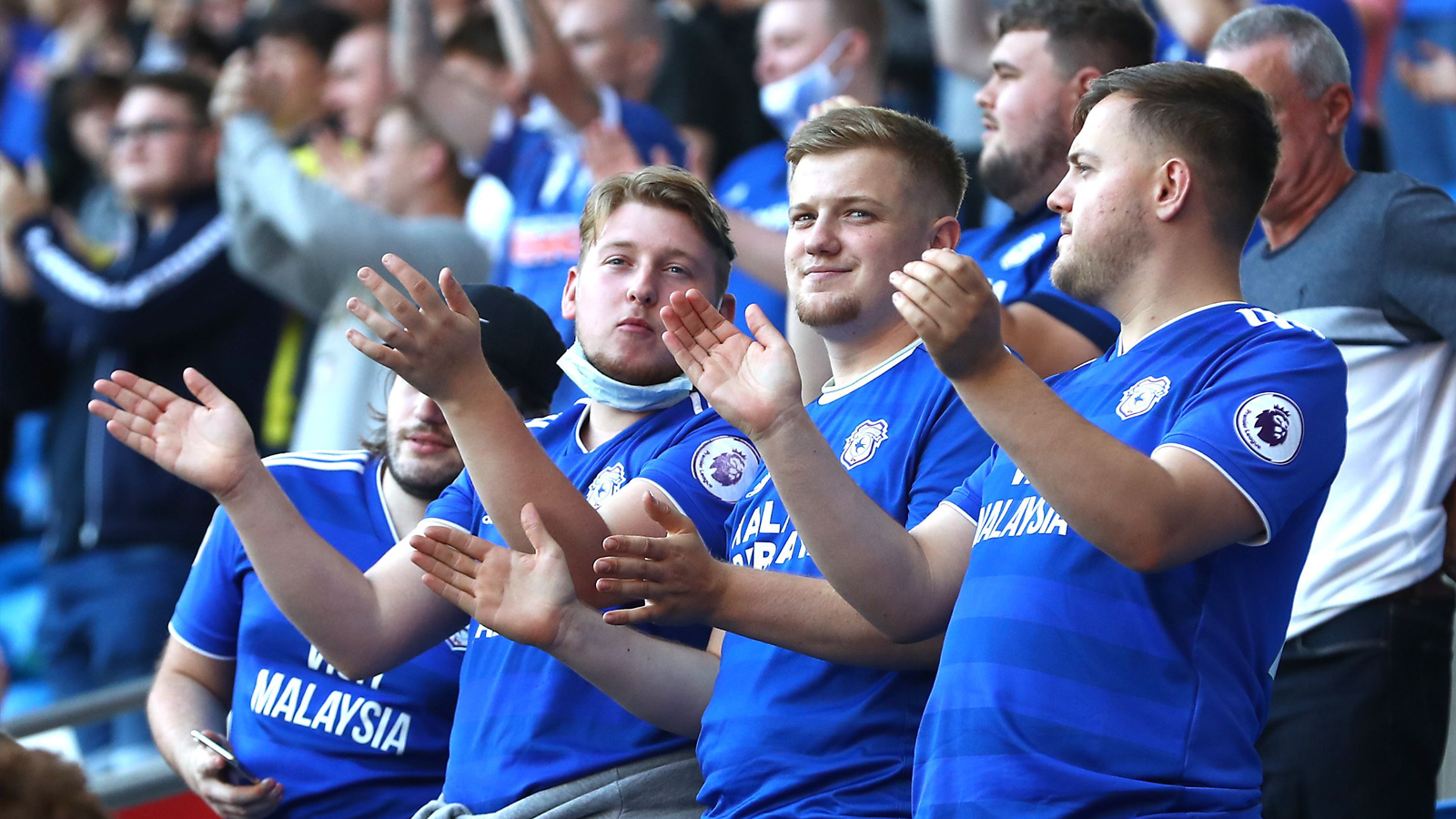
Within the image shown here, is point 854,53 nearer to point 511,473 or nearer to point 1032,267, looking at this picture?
point 1032,267

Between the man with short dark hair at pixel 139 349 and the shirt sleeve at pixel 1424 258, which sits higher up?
the shirt sleeve at pixel 1424 258

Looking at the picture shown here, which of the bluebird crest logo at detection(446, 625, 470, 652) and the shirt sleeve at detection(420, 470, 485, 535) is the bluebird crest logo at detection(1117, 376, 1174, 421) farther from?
the bluebird crest logo at detection(446, 625, 470, 652)

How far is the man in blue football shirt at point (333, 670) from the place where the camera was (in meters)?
3.35

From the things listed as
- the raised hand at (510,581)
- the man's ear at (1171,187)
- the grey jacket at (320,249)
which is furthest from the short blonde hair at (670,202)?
the grey jacket at (320,249)

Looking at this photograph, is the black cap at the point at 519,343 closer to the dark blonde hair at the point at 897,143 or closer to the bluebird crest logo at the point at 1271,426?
the dark blonde hair at the point at 897,143

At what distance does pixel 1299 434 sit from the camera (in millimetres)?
2225

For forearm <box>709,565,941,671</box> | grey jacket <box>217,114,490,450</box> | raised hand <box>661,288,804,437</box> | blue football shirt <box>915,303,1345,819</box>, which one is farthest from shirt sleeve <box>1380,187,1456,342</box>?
grey jacket <box>217,114,490,450</box>

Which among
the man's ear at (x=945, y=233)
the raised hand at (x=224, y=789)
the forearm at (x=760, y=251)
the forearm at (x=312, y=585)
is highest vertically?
the man's ear at (x=945, y=233)

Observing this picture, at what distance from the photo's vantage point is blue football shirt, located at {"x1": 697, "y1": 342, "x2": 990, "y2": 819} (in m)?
2.51

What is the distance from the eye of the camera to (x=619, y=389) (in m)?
3.01

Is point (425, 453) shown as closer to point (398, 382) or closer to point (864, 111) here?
point (398, 382)

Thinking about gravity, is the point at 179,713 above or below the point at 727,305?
below

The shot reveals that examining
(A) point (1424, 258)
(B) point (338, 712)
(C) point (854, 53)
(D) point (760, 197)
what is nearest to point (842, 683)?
(B) point (338, 712)

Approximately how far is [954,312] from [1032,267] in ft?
4.88
